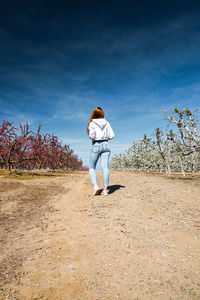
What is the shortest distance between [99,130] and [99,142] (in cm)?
45

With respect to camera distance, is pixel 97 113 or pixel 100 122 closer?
pixel 100 122

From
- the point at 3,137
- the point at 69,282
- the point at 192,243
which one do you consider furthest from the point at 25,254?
the point at 3,137

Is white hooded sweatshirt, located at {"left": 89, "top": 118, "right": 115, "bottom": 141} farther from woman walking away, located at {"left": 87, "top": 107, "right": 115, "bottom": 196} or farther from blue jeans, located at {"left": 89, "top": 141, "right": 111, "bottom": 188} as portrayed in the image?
blue jeans, located at {"left": 89, "top": 141, "right": 111, "bottom": 188}

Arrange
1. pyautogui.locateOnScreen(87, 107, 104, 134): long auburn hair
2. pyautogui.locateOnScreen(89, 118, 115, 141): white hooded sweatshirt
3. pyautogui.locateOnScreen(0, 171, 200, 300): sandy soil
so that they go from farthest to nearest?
1. pyautogui.locateOnScreen(87, 107, 104, 134): long auburn hair
2. pyautogui.locateOnScreen(89, 118, 115, 141): white hooded sweatshirt
3. pyautogui.locateOnScreen(0, 171, 200, 300): sandy soil

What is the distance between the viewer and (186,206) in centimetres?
477

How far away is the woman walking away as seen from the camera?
5.87 meters

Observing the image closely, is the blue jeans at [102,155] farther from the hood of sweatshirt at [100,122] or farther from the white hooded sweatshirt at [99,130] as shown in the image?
the hood of sweatshirt at [100,122]

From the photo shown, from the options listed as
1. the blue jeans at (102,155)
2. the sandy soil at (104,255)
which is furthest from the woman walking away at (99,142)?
the sandy soil at (104,255)

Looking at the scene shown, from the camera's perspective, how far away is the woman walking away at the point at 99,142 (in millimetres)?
5871

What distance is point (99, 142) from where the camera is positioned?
5.93 metres

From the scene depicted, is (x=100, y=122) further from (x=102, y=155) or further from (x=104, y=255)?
(x=104, y=255)

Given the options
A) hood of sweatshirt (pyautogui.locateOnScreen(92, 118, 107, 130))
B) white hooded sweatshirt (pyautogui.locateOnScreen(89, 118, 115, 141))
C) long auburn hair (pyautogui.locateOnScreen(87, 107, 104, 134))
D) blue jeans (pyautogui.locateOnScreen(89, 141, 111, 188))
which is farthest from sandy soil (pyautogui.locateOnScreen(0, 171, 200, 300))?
long auburn hair (pyautogui.locateOnScreen(87, 107, 104, 134))

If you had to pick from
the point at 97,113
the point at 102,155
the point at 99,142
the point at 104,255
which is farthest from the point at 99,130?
the point at 104,255

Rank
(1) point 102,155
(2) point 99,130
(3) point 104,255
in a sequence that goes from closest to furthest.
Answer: (3) point 104,255 → (2) point 99,130 → (1) point 102,155
